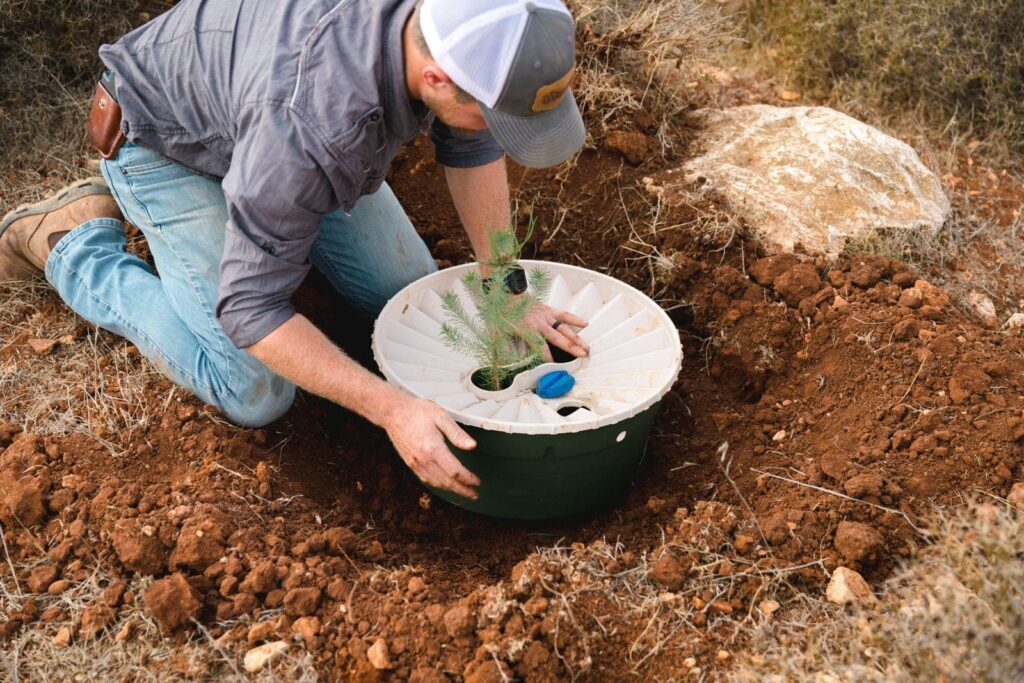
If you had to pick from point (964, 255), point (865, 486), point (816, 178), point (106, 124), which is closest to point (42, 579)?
point (106, 124)

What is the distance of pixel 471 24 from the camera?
1865 millimetres

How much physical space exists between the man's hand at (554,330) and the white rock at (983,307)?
141 centimetres

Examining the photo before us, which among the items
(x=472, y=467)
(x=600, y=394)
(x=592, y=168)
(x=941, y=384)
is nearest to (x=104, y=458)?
(x=472, y=467)

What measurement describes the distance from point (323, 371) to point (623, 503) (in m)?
1.07

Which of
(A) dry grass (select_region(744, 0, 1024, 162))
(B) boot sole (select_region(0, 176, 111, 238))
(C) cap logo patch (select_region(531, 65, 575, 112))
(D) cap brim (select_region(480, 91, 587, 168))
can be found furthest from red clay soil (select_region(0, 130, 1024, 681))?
(A) dry grass (select_region(744, 0, 1024, 162))

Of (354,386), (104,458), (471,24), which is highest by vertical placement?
(471,24)

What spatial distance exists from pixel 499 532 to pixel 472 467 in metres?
0.33

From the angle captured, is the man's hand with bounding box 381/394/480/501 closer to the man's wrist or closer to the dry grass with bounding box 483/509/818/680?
the man's wrist

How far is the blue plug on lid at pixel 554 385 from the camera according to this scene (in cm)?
254

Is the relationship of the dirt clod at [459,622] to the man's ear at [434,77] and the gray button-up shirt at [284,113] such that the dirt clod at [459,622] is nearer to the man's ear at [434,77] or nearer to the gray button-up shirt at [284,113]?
the gray button-up shirt at [284,113]

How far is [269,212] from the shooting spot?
77.4 inches

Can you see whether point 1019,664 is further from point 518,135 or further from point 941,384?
point 518,135

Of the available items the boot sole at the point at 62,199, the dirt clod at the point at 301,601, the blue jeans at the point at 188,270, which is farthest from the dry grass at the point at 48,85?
the dirt clod at the point at 301,601

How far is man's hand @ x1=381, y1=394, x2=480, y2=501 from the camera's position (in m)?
2.11
